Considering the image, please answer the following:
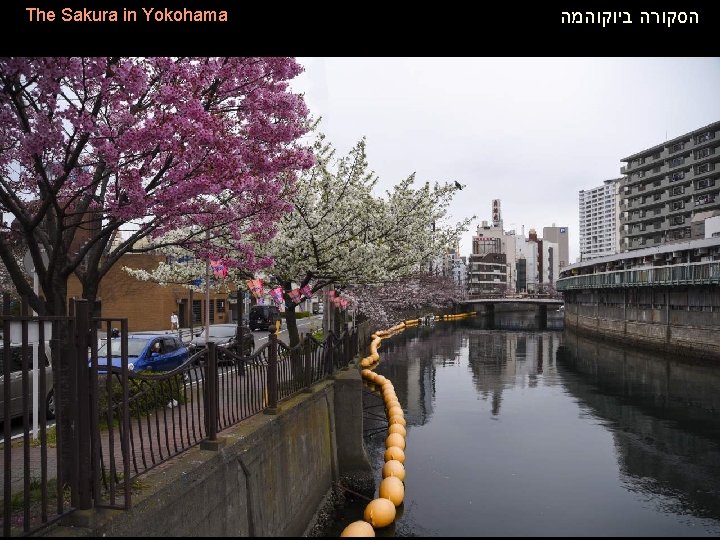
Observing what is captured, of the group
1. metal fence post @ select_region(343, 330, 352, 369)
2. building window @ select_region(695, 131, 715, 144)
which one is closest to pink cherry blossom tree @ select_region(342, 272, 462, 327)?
metal fence post @ select_region(343, 330, 352, 369)

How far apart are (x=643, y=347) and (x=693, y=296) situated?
8624 mm

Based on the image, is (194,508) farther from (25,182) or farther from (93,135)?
(25,182)

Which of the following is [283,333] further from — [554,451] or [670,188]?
[670,188]

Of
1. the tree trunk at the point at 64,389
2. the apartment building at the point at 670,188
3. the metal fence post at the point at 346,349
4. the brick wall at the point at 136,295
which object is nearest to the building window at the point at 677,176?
the apartment building at the point at 670,188

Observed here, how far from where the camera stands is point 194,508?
6289 millimetres

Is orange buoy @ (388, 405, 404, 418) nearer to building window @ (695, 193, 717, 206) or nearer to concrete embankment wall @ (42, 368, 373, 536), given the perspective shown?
concrete embankment wall @ (42, 368, 373, 536)

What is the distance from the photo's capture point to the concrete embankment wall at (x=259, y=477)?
5648 mm

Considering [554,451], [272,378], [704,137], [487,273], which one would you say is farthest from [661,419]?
[487,273]

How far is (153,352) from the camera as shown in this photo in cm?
1681

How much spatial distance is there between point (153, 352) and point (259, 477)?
9.60 m

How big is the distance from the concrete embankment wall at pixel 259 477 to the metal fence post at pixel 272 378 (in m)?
0.21

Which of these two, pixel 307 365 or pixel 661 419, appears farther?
pixel 661 419

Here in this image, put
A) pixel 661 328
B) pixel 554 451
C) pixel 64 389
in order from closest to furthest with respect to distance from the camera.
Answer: pixel 64 389 → pixel 554 451 → pixel 661 328

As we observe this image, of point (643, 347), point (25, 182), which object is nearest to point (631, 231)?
point (643, 347)
